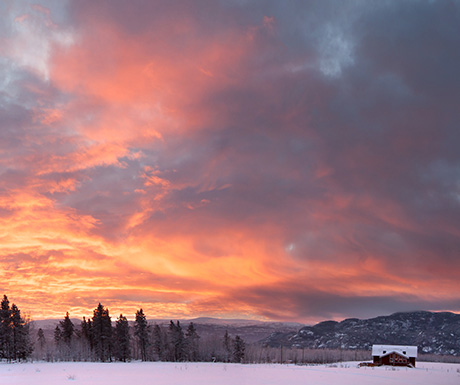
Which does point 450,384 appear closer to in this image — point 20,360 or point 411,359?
point 411,359

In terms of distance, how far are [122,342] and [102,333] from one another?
599cm

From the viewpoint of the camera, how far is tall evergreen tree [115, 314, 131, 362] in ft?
387

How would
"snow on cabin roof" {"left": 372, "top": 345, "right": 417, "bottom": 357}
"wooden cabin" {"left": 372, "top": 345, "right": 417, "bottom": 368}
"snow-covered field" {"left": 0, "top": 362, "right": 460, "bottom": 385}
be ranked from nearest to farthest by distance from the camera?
"snow-covered field" {"left": 0, "top": 362, "right": 460, "bottom": 385}
"wooden cabin" {"left": 372, "top": 345, "right": 417, "bottom": 368}
"snow on cabin roof" {"left": 372, "top": 345, "right": 417, "bottom": 357}

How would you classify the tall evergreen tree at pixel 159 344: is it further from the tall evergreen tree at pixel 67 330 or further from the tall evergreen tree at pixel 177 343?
the tall evergreen tree at pixel 67 330

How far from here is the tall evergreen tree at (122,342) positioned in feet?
387

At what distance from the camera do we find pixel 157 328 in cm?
14050

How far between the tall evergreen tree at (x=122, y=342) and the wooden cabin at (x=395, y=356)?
211ft

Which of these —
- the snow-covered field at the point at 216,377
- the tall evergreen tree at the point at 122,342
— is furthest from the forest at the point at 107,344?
the snow-covered field at the point at 216,377

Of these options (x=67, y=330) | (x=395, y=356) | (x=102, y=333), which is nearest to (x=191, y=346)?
(x=102, y=333)

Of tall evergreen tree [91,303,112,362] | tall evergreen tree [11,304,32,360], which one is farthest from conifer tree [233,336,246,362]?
tall evergreen tree [11,304,32,360]

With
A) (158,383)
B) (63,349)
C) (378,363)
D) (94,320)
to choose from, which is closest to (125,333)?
(94,320)

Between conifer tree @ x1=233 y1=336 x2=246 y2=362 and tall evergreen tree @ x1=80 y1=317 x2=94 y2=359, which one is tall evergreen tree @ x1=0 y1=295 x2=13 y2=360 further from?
conifer tree @ x1=233 y1=336 x2=246 y2=362

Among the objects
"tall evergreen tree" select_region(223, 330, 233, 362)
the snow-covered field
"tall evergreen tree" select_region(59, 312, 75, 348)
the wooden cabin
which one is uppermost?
the snow-covered field

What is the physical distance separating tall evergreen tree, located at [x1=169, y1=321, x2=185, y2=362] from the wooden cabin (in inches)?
2203
